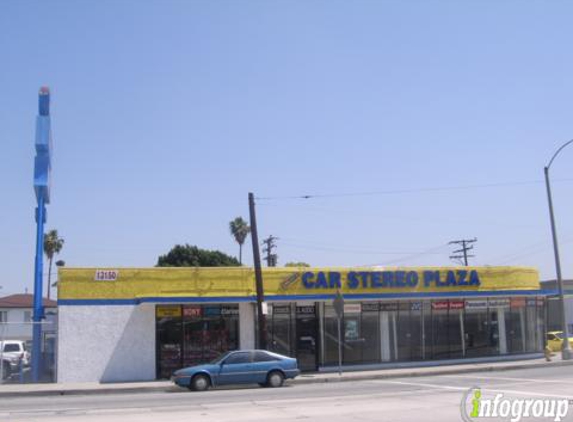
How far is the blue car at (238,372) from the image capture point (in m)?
22.4

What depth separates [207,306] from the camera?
28781 mm

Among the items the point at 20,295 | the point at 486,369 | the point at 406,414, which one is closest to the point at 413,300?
the point at 486,369

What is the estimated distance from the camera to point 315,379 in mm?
25562

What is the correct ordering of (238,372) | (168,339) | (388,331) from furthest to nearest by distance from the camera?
(388,331)
(168,339)
(238,372)

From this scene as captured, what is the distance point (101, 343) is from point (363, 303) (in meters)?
Result: 11.1

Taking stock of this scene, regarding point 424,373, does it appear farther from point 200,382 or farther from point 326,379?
point 200,382

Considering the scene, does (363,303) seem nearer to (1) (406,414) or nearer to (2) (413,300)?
(2) (413,300)

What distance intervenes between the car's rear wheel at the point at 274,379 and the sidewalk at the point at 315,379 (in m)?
1.92

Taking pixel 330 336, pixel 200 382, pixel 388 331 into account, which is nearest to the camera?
pixel 200 382

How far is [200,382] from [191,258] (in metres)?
46.2

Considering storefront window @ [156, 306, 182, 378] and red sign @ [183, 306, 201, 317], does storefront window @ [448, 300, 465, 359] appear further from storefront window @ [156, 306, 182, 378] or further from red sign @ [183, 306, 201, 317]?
storefront window @ [156, 306, 182, 378]

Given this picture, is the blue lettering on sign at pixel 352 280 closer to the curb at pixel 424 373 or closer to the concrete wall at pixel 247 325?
the curb at pixel 424 373
